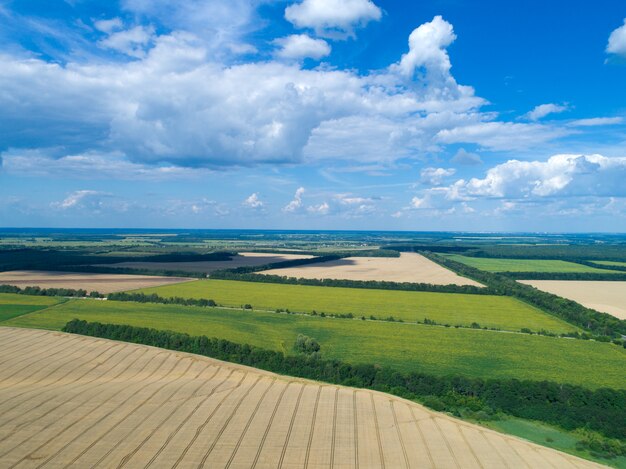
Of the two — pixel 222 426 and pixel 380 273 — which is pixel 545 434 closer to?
pixel 222 426

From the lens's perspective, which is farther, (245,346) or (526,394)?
(245,346)

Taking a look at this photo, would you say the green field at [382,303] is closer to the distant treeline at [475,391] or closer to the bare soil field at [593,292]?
the bare soil field at [593,292]

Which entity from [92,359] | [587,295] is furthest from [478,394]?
[587,295]

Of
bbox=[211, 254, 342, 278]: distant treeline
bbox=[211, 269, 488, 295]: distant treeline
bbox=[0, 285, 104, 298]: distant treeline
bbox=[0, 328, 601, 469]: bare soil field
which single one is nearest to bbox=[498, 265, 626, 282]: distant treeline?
bbox=[211, 269, 488, 295]: distant treeline

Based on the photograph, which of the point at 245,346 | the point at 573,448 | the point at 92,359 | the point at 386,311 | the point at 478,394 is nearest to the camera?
the point at 573,448

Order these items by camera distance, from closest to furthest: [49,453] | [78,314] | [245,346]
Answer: [49,453], [245,346], [78,314]

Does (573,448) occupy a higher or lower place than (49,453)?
lower

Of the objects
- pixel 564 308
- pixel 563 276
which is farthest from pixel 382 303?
pixel 563 276

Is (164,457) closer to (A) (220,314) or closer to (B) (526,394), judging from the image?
(B) (526,394)

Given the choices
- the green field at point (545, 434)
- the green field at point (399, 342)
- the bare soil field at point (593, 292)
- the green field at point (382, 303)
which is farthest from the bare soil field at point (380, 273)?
the green field at point (545, 434)
